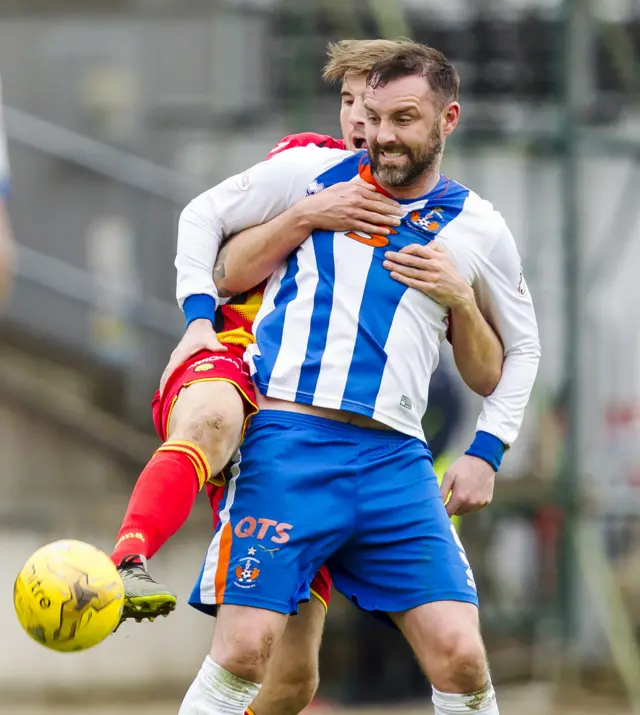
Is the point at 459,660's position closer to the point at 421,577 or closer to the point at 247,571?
the point at 421,577

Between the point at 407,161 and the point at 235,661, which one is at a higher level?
the point at 407,161

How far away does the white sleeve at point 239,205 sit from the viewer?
4.67m

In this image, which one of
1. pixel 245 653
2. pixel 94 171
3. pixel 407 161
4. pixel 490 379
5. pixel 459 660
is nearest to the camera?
pixel 245 653

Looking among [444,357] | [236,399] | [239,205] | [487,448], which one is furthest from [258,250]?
[444,357]

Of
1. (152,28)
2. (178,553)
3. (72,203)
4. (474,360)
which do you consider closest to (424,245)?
(474,360)

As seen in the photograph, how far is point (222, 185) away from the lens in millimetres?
4766

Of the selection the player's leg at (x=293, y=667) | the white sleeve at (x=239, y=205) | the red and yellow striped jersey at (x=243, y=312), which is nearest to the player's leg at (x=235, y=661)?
the player's leg at (x=293, y=667)

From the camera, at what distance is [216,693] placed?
4336mm

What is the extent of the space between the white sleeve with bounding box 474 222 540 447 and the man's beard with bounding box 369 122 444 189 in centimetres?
38

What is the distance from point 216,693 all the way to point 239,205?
1421 millimetres

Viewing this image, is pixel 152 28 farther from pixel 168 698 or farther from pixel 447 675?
pixel 447 675

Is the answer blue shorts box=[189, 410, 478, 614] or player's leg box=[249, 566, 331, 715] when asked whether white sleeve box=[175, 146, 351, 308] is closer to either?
blue shorts box=[189, 410, 478, 614]

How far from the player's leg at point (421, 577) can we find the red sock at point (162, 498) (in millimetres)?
538

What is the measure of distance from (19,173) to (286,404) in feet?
21.9
